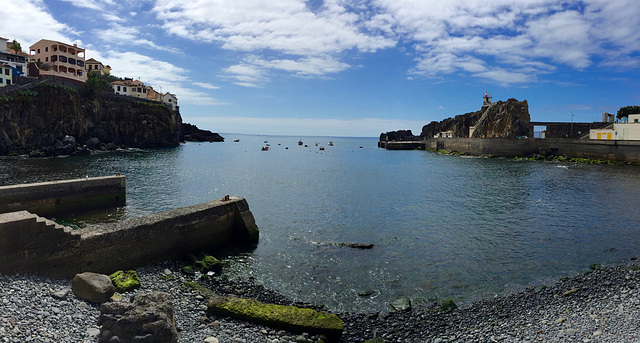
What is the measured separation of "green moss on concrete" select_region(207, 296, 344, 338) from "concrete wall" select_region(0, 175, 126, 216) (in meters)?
18.4

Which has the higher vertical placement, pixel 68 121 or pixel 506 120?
pixel 506 120

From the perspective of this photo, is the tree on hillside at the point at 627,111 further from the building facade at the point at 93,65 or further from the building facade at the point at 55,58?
the building facade at the point at 93,65

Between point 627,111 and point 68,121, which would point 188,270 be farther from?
point 627,111

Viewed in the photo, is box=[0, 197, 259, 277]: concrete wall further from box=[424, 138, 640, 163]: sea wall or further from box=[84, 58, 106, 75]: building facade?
box=[84, 58, 106, 75]: building facade

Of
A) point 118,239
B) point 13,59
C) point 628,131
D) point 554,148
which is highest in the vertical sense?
point 13,59

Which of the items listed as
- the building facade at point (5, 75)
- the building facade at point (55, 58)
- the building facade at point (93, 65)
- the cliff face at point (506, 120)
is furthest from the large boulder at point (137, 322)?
the building facade at point (93, 65)

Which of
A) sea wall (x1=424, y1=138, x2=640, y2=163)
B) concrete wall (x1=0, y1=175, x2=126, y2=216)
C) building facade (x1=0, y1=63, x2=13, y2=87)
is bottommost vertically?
concrete wall (x1=0, y1=175, x2=126, y2=216)

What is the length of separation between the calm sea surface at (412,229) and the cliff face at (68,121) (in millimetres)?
26530

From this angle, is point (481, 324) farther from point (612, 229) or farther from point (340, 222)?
point (612, 229)

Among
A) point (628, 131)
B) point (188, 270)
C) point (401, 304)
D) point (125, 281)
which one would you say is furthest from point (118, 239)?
point (628, 131)

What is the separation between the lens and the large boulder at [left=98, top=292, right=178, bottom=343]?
894 centimetres

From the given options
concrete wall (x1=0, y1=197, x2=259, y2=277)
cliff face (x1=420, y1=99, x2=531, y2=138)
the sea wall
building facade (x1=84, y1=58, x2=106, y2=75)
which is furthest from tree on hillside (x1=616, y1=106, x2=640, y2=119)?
building facade (x1=84, y1=58, x2=106, y2=75)

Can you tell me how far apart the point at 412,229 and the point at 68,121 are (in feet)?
271

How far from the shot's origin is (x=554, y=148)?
81125mm
